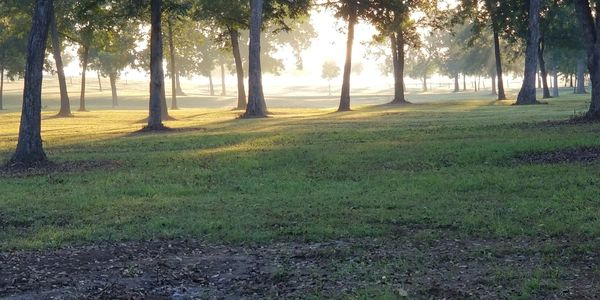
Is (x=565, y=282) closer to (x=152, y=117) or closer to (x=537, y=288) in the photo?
(x=537, y=288)

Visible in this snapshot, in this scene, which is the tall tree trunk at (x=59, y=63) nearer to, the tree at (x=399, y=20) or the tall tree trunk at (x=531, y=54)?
the tree at (x=399, y=20)

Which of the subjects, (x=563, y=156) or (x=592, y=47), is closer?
(x=563, y=156)

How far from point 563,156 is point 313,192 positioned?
20.7 feet

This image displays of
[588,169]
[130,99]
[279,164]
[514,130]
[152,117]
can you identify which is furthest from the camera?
[130,99]

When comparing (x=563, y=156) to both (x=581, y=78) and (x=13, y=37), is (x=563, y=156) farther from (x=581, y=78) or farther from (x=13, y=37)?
(x=581, y=78)

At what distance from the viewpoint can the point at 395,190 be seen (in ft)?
39.8

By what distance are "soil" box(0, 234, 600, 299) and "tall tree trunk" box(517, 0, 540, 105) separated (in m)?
33.4

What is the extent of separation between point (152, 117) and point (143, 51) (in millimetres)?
44259

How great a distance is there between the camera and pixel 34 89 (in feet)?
54.4

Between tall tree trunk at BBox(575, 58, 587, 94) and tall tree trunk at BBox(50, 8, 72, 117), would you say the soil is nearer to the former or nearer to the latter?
tall tree trunk at BBox(50, 8, 72, 117)

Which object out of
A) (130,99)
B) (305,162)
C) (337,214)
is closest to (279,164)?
(305,162)

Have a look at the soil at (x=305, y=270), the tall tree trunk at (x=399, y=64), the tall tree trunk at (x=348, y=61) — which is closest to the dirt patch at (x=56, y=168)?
the soil at (x=305, y=270)

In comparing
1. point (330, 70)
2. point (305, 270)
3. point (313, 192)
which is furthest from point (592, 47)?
point (330, 70)

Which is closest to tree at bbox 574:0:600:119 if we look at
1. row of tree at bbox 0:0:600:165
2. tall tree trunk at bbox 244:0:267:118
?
row of tree at bbox 0:0:600:165
